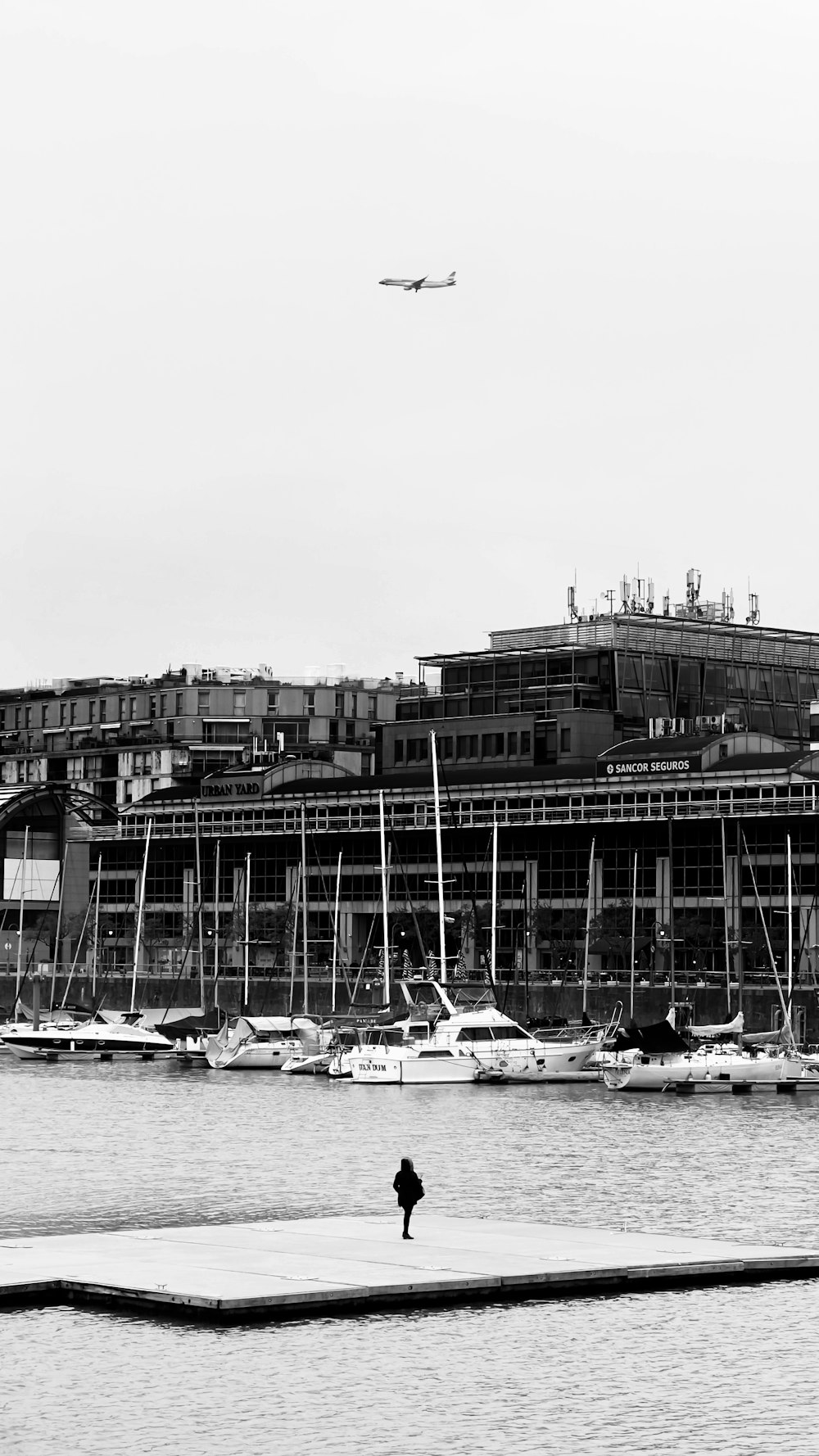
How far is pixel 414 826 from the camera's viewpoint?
194250mm

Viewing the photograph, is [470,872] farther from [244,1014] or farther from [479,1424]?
[479,1424]

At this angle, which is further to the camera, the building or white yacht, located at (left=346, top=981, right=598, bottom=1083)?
the building

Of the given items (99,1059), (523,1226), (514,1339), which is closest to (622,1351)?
(514,1339)

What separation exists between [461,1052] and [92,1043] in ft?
129

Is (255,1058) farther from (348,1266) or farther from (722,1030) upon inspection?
(348,1266)

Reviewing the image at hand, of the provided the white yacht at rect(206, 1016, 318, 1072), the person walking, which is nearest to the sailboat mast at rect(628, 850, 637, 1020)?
the white yacht at rect(206, 1016, 318, 1072)

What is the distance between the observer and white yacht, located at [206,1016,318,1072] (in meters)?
136

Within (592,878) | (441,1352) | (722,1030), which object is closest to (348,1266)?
(441,1352)

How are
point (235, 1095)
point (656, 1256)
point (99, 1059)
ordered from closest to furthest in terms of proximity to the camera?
point (656, 1256) → point (235, 1095) → point (99, 1059)

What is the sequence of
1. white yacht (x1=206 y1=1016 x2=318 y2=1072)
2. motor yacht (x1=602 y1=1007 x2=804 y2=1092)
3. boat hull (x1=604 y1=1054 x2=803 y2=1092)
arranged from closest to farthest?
1. boat hull (x1=604 y1=1054 x2=803 y2=1092)
2. motor yacht (x1=602 y1=1007 x2=804 y2=1092)
3. white yacht (x1=206 y1=1016 x2=318 y2=1072)

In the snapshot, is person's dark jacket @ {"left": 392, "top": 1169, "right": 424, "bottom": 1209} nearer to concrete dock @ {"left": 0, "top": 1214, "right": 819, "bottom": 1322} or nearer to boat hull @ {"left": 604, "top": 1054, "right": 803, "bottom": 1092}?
concrete dock @ {"left": 0, "top": 1214, "right": 819, "bottom": 1322}

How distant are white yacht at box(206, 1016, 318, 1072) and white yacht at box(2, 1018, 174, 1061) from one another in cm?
835

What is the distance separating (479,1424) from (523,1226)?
1768 cm

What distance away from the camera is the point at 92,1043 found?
151 m
